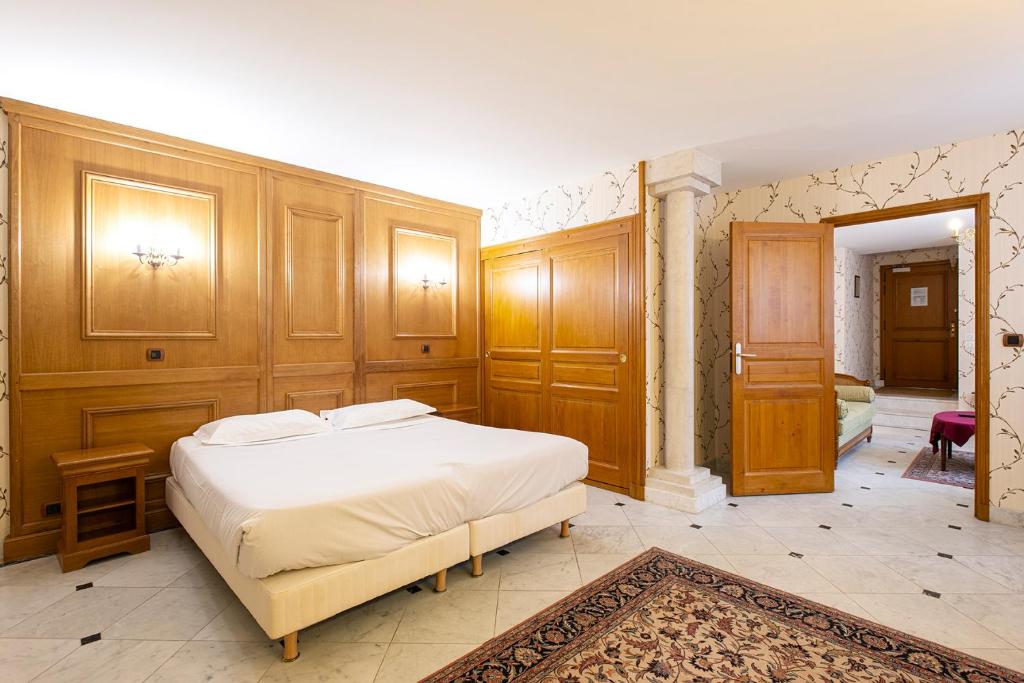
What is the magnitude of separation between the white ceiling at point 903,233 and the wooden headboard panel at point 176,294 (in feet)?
18.0

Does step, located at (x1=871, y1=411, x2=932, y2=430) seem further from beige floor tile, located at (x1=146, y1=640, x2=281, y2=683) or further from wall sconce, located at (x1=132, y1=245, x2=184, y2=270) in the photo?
wall sconce, located at (x1=132, y1=245, x2=184, y2=270)

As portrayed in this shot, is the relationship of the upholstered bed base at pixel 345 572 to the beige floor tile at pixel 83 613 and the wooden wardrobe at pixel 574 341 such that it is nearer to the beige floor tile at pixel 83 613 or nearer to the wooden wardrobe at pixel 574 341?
the beige floor tile at pixel 83 613

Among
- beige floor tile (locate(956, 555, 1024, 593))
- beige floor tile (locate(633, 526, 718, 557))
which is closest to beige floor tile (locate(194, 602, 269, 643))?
beige floor tile (locate(633, 526, 718, 557))

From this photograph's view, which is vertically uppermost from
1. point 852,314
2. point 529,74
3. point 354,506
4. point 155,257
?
point 529,74

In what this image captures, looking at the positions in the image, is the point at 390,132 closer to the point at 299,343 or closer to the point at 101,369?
the point at 299,343

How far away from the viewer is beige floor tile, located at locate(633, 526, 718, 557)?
292 cm

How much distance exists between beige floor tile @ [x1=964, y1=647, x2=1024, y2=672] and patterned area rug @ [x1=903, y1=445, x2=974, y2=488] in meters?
2.77

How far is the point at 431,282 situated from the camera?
4.78 metres

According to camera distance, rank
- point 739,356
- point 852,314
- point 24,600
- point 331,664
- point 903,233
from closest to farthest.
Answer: point 331,664 → point 24,600 → point 739,356 → point 903,233 → point 852,314

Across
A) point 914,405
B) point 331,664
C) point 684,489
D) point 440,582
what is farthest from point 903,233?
point 331,664

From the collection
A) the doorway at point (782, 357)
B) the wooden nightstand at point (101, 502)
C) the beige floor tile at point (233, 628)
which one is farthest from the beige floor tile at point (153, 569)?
the doorway at point (782, 357)

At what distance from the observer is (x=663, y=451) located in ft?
13.2

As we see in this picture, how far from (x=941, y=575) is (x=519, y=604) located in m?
2.23

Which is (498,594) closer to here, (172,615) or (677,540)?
(677,540)
